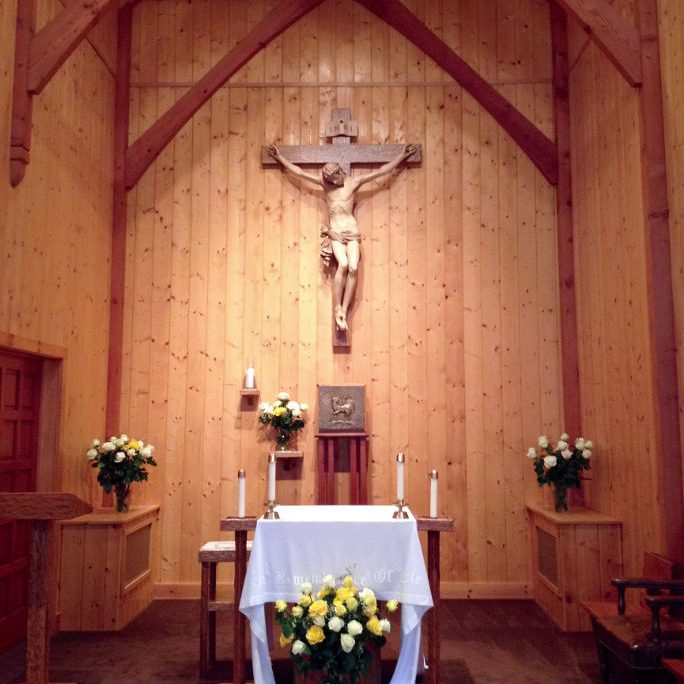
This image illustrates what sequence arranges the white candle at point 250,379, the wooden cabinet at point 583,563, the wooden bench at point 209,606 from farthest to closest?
1. the white candle at point 250,379
2. the wooden cabinet at point 583,563
3. the wooden bench at point 209,606

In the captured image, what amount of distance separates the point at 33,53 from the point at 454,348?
3198 mm

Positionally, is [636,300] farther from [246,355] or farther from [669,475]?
[246,355]

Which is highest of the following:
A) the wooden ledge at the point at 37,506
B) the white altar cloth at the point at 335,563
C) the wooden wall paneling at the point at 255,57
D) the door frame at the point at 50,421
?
the wooden wall paneling at the point at 255,57

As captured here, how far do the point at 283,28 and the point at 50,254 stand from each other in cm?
251

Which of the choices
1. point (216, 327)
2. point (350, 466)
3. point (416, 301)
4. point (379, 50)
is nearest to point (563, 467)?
point (350, 466)

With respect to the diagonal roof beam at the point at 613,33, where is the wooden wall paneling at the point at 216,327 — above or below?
below

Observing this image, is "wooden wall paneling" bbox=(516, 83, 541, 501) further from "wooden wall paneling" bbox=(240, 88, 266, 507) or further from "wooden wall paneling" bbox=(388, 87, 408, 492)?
"wooden wall paneling" bbox=(240, 88, 266, 507)

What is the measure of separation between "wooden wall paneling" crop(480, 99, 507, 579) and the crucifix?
22.4 inches

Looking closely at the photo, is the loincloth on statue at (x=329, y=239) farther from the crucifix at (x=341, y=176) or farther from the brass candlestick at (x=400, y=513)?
the brass candlestick at (x=400, y=513)

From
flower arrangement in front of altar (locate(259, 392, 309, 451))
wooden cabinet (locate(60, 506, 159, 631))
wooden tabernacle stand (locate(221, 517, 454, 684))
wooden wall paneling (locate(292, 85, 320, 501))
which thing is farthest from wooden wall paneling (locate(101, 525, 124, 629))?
wooden tabernacle stand (locate(221, 517, 454, 684))

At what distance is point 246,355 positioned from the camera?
5102 mm

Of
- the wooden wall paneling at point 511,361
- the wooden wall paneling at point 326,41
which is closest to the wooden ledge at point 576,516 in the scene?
the wooden wall paneling at point 511,361

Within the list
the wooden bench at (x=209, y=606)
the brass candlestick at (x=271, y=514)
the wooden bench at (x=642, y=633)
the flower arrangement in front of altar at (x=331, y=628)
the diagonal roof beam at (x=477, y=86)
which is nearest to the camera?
the flower arrangement in front of altar at (x=331, y=628)

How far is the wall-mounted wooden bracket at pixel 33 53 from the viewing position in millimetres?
3680
